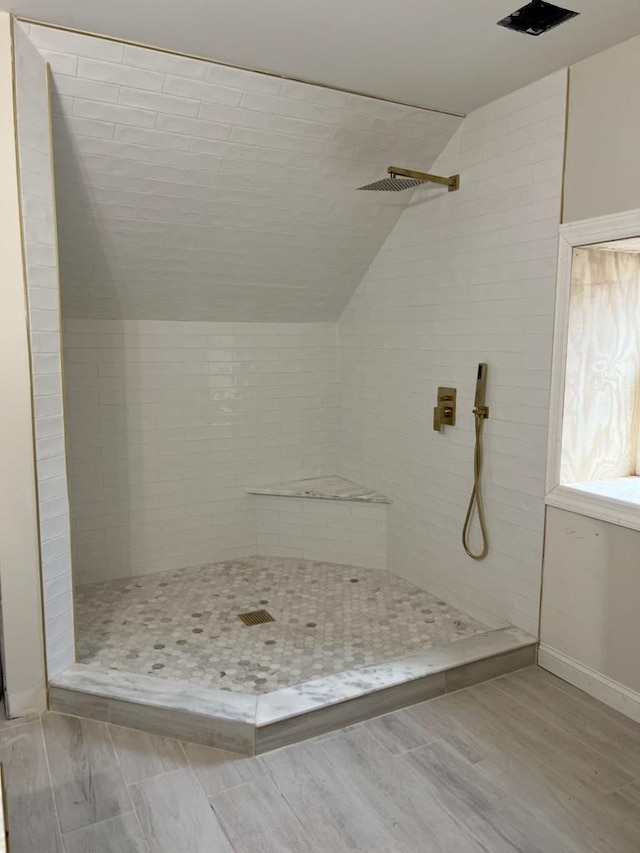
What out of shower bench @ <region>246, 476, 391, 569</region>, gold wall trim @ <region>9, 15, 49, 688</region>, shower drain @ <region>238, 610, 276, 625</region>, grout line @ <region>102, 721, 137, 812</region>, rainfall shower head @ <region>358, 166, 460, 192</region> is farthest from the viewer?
shower bench @ <region>246, 476, 391, 569</region>

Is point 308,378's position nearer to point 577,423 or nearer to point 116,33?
point 577,423

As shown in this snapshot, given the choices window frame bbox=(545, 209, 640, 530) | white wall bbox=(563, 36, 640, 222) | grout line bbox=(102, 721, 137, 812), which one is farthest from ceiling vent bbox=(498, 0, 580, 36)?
grout line bbox=(102, 721, 137, 812)

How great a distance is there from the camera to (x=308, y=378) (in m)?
4.35

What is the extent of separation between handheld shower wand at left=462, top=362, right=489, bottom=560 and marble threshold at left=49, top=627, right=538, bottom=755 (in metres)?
0.57

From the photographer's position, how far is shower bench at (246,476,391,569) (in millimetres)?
4039

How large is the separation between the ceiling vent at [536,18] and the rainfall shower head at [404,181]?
753 millimetres

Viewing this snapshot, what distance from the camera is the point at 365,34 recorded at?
93.0 inches

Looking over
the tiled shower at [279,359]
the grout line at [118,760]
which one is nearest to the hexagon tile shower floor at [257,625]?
the tiled shower at [279,359]

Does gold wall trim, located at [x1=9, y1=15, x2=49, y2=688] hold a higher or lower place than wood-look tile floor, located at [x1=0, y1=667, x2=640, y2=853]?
higher

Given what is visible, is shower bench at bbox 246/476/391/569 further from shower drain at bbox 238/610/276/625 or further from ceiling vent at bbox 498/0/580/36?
ceiling vent at bbox 498/0/580/36

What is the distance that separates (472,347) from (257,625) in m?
1.75

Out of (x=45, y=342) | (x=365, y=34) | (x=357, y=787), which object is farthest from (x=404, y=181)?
(x=357, y=787)

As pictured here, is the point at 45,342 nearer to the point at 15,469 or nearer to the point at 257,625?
the point at 15,469

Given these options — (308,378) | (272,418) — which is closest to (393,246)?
(308,378)
